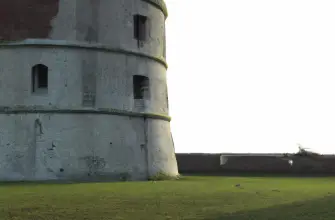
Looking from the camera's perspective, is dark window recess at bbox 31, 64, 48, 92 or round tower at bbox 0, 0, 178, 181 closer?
round tower at bbox 0, 0, 178, 181

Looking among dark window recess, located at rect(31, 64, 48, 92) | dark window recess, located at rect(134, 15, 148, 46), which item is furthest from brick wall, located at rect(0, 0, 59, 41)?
dark window recess, located at rect(134, 15, 148, 46)

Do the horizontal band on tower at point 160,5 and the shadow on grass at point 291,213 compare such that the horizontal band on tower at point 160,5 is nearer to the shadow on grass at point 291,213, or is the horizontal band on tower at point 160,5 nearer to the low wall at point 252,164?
the low wall at point 252,164

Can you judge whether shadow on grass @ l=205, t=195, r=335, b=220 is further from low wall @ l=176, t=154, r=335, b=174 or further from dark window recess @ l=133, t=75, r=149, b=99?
low wall @ l=176, t=154, r=335, b=174

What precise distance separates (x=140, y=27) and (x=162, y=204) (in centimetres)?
882

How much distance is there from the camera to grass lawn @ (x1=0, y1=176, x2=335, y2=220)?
776 cm

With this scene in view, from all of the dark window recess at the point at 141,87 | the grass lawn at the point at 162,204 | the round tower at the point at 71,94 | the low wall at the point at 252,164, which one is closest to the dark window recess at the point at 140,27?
the round tower at the point at 71,94

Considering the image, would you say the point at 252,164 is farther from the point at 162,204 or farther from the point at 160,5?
the point at 162,204

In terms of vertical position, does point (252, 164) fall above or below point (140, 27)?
below

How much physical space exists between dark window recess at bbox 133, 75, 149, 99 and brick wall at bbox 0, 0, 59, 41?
3.01 meters

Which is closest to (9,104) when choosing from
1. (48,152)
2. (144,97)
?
(48,152)

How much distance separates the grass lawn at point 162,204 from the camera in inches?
306

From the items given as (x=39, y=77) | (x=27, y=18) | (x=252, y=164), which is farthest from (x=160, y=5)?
(x=252, y=164)

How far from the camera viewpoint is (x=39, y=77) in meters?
15.4

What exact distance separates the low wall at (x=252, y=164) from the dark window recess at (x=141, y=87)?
4282 mm
